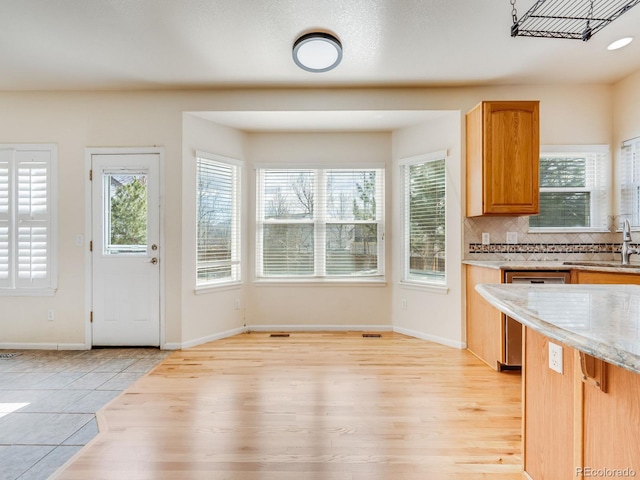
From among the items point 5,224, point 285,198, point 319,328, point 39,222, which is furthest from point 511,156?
point 5,224

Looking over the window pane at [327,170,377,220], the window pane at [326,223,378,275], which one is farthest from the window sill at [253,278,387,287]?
the window pane at [327,170,377,220]

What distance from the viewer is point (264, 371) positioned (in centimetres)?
286

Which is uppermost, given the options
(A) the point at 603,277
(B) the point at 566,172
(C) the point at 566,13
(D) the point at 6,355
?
(C) the point at 566,13

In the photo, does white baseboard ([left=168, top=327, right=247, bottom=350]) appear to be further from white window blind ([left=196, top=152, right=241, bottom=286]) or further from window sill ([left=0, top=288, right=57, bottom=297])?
window sill ([left=0, top=288, right=57, bottom=297])

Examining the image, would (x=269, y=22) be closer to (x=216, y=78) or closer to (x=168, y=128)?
(x=216, y=78)

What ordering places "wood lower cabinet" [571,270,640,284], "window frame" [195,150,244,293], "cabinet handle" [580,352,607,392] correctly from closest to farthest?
→ "cabinet handle" [580,352,607,392]
"wood lower cabinet" [571,270,640,284]
"window frame" [195,150,244,293]

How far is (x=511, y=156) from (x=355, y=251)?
1.99 m

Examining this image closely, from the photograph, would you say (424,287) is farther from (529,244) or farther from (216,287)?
(216,287)

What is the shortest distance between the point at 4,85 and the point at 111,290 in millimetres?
2427

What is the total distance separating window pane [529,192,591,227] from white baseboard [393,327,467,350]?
1.50 meters

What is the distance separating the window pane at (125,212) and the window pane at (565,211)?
13.8 ft

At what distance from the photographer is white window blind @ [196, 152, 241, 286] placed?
145 inches

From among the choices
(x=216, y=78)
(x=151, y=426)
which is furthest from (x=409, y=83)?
(x=151, y=426)

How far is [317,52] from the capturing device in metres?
2.74
